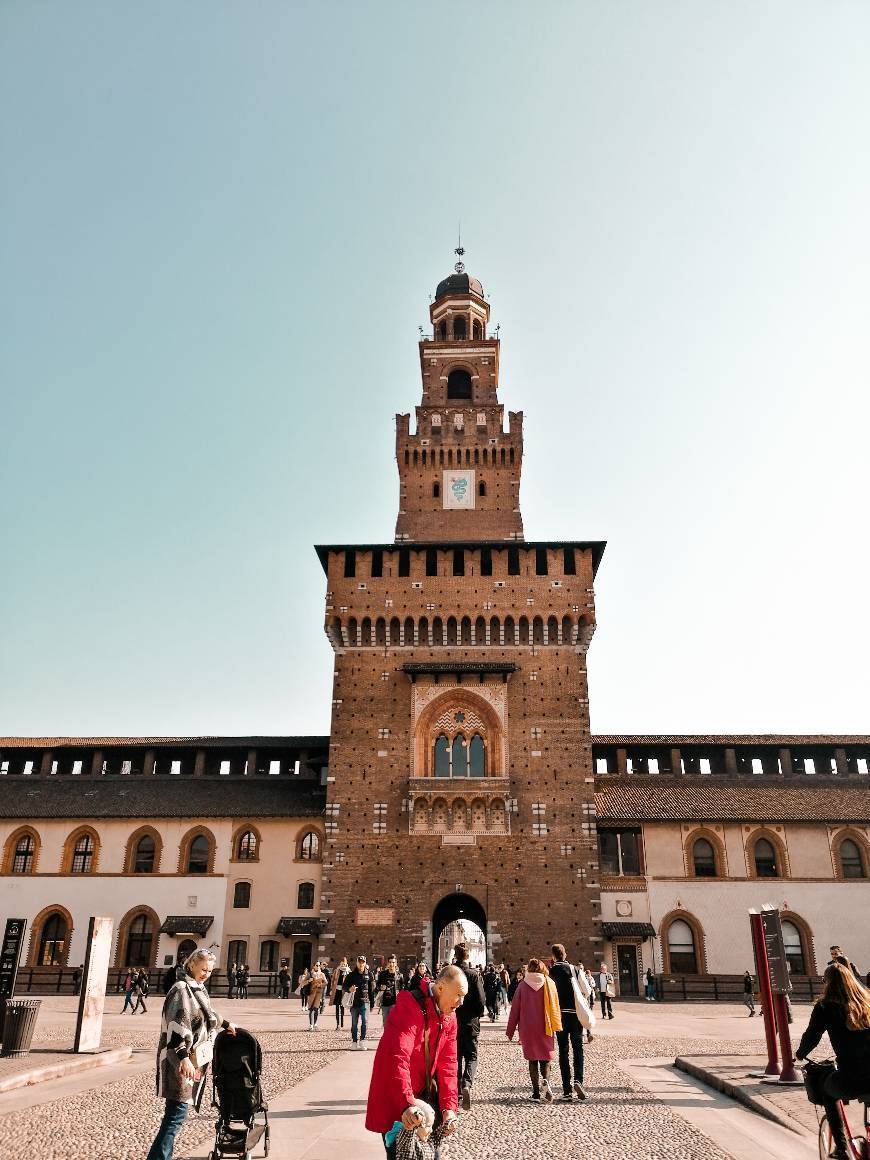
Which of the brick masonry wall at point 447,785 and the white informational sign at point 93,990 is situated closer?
the white informational sign at point 93,990

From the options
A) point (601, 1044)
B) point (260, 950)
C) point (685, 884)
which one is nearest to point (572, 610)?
point (685, 884)

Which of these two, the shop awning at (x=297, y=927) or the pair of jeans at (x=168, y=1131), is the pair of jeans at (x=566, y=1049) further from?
the shop awning at (x=297, y=927)

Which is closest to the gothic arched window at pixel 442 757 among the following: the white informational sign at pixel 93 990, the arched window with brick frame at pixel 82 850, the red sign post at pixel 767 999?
the arched window with brick frame at pixel 82 850

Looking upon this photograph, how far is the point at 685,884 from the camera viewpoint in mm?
37875

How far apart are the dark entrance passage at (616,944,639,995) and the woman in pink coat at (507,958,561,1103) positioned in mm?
27808

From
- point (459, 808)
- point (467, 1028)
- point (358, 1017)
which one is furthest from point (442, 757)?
point (467, 1028)

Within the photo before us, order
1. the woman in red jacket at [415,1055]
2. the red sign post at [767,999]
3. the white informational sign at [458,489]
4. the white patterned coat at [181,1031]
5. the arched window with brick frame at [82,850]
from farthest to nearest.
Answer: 1. the white informational sign at [458,489]
2. the arched window with brick frame at [82,850]
3. the red sign post at [767,999]
4. the white patterned coat at [181,1031]
5. the woman in red jacket at [415,1055]

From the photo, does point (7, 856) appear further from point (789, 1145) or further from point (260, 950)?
point (789, 1145)

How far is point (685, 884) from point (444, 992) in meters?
35.6

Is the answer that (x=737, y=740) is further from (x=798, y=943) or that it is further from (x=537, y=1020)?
(x=537, y=1020)

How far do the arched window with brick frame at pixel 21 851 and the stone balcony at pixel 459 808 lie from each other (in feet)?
59.2

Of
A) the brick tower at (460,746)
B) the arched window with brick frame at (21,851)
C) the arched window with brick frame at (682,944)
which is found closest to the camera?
the brick tower at (460,746)

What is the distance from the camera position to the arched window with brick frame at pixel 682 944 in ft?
120

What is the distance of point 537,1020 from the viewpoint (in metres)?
10.9
